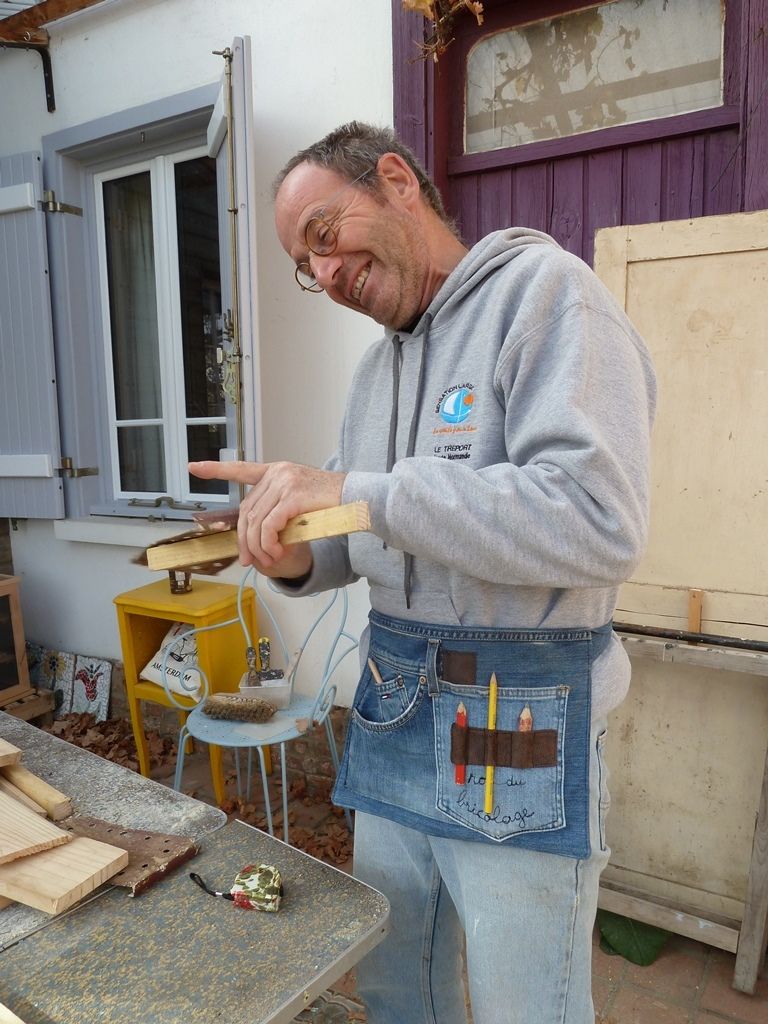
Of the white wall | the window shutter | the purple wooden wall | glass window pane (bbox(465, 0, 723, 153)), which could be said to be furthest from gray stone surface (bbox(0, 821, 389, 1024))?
the window shutter

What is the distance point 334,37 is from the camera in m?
3.01

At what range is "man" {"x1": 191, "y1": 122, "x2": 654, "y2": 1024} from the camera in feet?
2.92

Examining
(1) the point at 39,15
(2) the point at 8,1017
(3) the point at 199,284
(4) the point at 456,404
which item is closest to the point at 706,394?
(4) the point at 456,404

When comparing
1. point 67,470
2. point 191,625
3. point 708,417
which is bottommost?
point 191,625

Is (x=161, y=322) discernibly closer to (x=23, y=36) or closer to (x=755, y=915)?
(x=23, y=36)

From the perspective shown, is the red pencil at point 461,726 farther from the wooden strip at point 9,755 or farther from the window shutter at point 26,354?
the window shutter at point 26,354

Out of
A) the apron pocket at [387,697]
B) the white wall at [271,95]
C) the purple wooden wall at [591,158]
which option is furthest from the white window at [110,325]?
the apron pocket at [387,697]

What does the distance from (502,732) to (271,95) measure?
3.23 metres

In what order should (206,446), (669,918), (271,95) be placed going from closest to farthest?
1. (669,918)
2. (271,95)
3. (206,446)

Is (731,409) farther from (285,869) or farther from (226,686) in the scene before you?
(226,686)

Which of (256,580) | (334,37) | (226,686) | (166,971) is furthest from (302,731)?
(334,37)

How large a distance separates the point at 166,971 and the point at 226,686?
246 centimetres

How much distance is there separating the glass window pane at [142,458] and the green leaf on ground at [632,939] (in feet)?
10.5

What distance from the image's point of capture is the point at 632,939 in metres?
2.42
